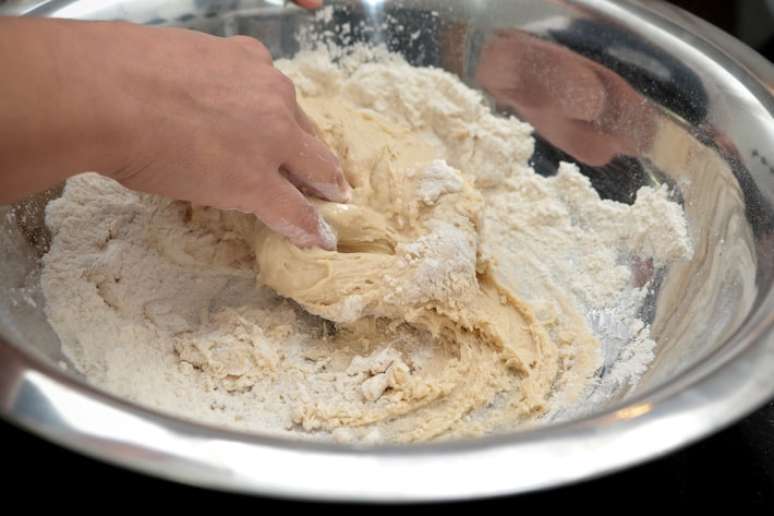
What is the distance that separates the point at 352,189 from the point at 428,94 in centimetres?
30

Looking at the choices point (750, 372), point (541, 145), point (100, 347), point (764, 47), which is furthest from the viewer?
point (764, 47)

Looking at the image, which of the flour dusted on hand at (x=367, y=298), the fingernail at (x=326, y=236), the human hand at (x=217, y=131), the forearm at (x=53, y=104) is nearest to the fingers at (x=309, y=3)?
the flour dusted on hand at (x=367, y=298)

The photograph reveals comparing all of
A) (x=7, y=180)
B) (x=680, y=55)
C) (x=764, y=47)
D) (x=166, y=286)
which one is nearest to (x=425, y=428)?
(x=166, y=286)

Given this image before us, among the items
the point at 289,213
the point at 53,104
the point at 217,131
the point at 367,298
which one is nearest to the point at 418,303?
the point at 367,298

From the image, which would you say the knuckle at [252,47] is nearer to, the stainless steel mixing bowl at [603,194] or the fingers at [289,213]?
the fingers at [289,213]

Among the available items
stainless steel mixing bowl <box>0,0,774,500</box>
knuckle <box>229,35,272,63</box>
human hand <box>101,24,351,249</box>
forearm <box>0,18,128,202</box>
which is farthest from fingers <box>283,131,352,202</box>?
stainless steel mixing bowl <box>0,0,774,500</box>

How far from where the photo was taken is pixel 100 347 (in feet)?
3.67

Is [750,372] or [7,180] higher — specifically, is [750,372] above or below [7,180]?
below

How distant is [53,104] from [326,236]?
0.45 meters

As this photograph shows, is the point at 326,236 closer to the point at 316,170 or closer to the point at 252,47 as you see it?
the point at 316,170

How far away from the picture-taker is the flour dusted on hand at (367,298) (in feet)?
3.78

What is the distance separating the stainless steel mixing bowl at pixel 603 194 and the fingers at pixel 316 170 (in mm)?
386

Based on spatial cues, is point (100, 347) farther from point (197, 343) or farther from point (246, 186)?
point (246, 186)

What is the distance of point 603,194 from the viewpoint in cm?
146
